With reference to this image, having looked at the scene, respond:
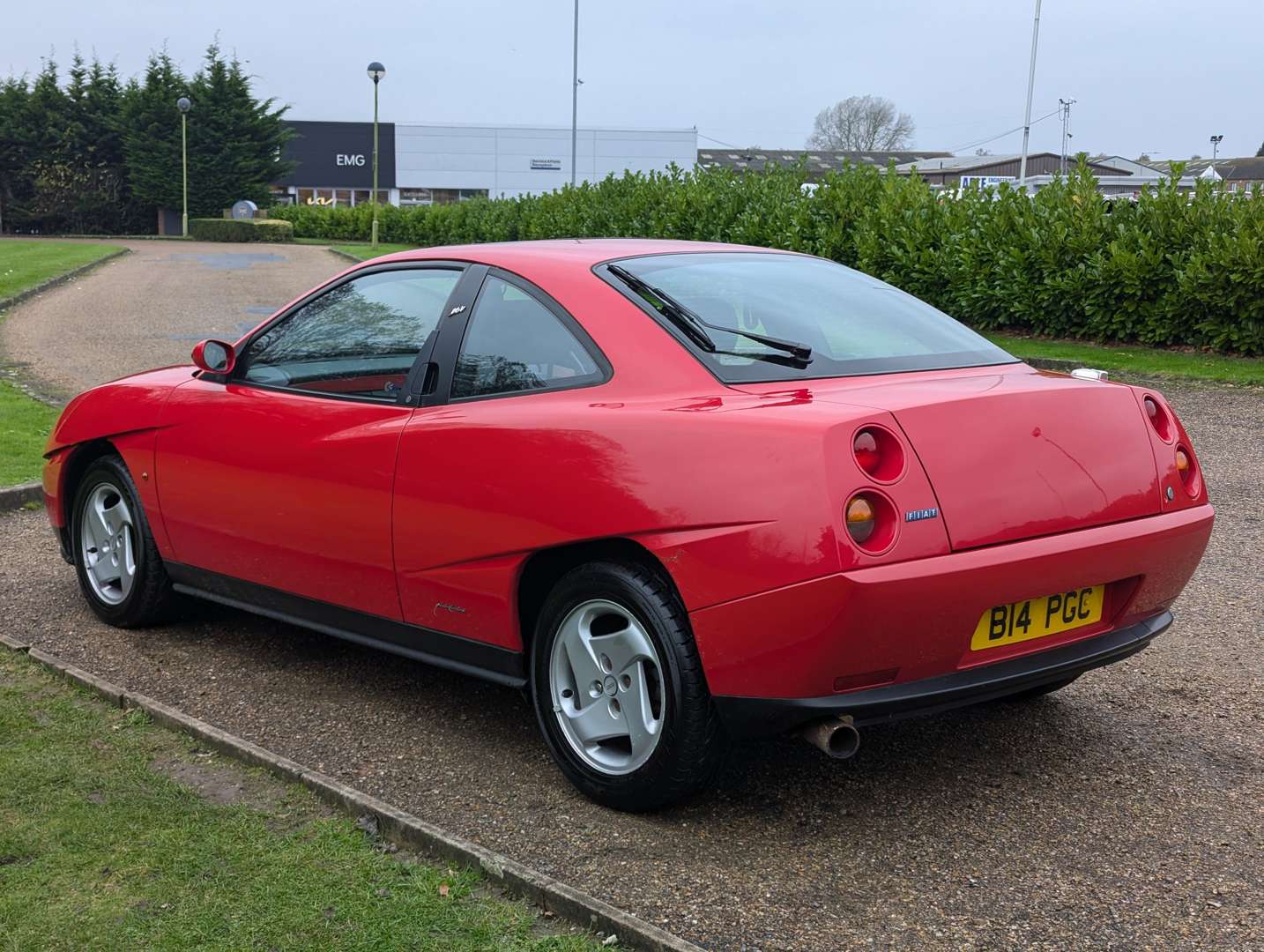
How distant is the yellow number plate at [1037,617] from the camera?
337 cm

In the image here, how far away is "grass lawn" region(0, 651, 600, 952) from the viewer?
3.01 meters

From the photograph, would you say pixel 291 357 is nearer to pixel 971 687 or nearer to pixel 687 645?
pixel 687 645

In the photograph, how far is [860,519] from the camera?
3.17 m

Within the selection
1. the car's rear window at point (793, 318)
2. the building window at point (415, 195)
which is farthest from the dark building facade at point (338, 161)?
the car's rear window at point (793, 318)

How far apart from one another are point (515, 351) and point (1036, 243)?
12.9 meters

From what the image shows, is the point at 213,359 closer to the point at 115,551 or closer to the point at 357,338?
the point at 357,338

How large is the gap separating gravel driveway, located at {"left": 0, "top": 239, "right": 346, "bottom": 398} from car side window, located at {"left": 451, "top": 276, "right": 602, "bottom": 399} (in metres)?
9.44

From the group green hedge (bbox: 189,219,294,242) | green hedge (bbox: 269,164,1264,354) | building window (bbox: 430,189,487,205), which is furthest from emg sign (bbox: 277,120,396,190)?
green hedge (bbox: 269,164,1264,354)

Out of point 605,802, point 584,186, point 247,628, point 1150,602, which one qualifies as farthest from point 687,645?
point 584,186

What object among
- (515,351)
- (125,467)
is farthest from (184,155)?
(515,351)

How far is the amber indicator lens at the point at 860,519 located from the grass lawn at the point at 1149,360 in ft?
34.7

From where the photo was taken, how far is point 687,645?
343 centimetres

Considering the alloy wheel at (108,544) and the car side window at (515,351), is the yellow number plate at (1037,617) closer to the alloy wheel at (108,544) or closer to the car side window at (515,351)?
the car side window at (515,351)

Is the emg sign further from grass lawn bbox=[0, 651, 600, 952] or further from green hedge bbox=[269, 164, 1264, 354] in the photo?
grass lawn bbox=[0, 651, 600, 952]
